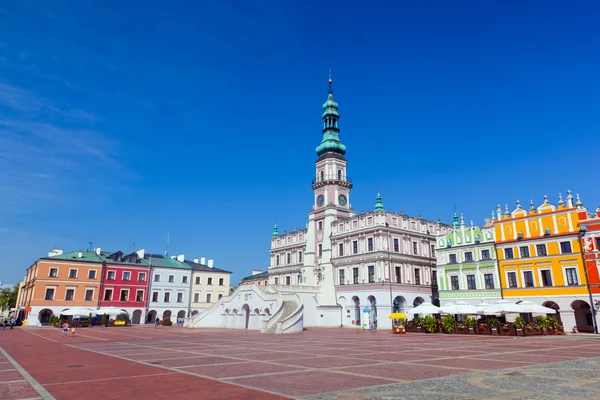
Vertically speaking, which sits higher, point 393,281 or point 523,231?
point 523,231

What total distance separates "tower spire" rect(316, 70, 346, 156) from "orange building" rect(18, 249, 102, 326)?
39579mm

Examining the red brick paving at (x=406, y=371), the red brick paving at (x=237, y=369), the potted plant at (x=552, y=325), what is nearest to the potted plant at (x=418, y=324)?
the potted plant at (x=552, y=325)

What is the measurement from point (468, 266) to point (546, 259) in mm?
8358

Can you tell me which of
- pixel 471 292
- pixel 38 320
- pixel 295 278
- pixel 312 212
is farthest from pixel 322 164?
pixel 38 320

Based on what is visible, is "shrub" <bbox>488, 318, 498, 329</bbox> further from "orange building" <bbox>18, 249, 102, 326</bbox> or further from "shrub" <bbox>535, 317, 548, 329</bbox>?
"orange building" <bbox>18, 249, 102, 326</bbox>

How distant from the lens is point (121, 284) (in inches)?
2633

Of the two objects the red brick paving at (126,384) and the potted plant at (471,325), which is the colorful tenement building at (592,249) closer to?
the potted plant at (471,325)

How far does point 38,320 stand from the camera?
59.7 metres

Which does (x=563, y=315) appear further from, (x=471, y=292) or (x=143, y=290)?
(x=143, y=290)

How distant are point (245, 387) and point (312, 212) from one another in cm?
5372

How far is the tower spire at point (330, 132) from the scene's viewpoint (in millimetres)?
64250

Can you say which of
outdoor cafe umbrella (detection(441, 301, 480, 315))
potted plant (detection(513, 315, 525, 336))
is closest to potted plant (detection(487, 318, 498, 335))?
outdoor cafe umbrella (detection(441, 301, 480, 315))

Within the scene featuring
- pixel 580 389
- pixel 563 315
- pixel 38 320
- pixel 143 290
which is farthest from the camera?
pixel 143 290

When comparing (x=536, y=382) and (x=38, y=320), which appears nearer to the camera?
(x=536, y=382)
